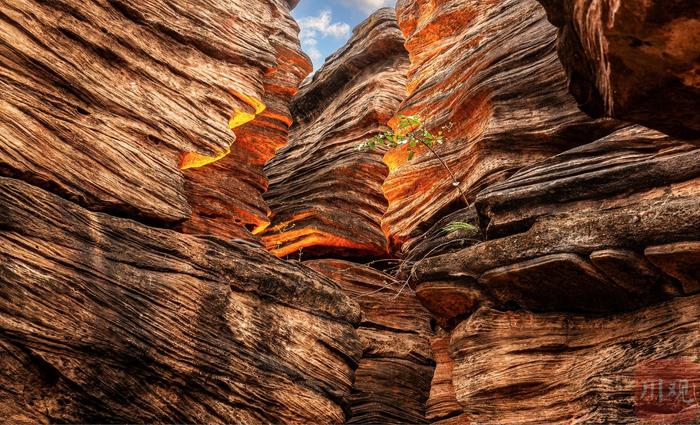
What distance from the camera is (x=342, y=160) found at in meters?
24.9

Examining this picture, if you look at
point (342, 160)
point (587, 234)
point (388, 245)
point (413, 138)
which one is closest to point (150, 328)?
point (587, 234)

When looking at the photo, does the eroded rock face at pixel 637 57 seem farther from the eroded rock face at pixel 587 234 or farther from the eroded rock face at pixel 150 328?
the eroded rock face at pixel 150 328

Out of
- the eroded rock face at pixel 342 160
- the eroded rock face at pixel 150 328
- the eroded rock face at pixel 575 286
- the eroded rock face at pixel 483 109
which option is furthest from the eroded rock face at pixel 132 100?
the eroded rock face at pixel 575 286

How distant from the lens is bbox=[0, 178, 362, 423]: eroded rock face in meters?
11.1

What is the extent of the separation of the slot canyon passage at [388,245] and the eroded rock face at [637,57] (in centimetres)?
2

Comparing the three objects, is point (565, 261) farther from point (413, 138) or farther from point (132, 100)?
point (132, 100)

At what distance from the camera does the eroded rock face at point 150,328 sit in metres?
11.1

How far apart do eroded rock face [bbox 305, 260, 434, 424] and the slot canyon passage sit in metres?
0.06

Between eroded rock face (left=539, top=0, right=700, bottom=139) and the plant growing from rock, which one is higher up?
the plant growing from rock

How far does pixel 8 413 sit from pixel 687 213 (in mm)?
12252

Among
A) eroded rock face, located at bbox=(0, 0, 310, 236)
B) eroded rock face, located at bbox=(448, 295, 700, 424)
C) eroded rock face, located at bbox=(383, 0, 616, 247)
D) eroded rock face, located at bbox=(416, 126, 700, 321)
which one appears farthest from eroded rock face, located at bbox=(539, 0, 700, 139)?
eroded rock face, located at bbox=(0, 0, 310, 236)

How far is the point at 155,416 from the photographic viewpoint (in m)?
12.1

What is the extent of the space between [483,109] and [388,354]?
7954mm

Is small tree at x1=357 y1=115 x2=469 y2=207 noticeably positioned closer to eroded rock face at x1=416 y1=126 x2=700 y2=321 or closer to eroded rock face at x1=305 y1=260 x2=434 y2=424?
eroded rock face at x1=416 y1=126 x2=700 y2=321
